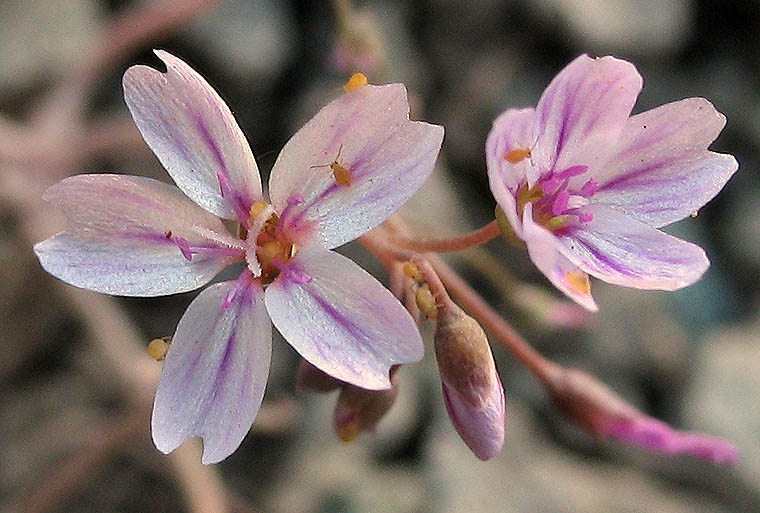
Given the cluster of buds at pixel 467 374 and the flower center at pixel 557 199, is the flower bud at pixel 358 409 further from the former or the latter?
the flower center at pixel 557 199

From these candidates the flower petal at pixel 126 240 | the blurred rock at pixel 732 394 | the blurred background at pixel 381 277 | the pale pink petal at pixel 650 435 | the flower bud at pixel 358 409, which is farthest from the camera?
the blurred rock at pixel 732 394

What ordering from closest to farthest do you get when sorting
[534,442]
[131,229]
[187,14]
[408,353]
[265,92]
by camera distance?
[408,353] → [131,229] → [187,14] → [534,442] → [265,92]

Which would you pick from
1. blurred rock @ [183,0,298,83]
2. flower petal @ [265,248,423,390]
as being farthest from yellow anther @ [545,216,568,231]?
blurred rock @ [183,0,298,83]

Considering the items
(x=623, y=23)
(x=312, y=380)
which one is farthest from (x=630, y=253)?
(x=623, y=23)

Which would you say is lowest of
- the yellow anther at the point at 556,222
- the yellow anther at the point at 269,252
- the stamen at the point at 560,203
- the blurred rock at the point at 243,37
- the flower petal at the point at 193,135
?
the blurred rock at the point at 243,37

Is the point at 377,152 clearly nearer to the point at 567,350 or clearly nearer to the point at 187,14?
the point at 187,14

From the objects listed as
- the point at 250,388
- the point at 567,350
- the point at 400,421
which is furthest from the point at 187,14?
the point at 250,388

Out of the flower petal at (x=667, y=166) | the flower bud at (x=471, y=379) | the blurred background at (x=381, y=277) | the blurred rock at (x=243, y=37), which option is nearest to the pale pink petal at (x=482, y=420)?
the flower bud at (x=471, y=379)
